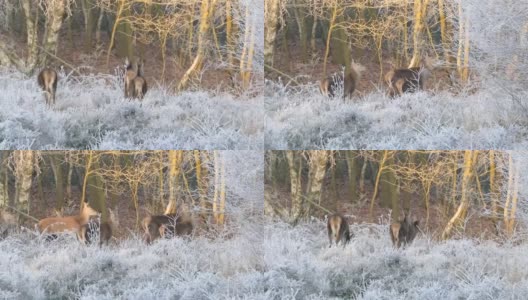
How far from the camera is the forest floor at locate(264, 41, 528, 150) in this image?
7.26 meters

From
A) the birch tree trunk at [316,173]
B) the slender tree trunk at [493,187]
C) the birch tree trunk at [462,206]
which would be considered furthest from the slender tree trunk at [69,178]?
the slender tree trunk at [493,187]

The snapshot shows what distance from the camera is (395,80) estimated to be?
742 centimetres

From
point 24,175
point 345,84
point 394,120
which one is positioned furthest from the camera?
point 345,84

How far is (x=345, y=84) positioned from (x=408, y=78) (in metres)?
0.56

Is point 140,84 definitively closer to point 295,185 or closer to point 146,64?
point 146,64

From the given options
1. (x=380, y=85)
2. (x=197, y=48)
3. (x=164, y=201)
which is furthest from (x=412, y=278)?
(x=197, y=48)

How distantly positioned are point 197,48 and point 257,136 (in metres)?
0.95

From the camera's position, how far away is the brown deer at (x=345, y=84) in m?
→ 7.45

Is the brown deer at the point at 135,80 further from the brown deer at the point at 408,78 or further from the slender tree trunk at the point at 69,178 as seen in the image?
the brown deer at the point at 408,78

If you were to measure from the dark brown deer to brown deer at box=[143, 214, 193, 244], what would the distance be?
3.55 feet

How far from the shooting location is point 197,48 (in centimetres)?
741

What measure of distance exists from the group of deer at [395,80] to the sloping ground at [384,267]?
1211 millimetres

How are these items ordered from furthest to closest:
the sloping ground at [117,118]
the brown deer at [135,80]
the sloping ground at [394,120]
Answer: the brown deer at [135,80], the sloping ground at [394,120], the sloping ground at [117,118]

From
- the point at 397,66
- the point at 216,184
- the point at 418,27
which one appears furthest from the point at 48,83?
the point at 418,27
